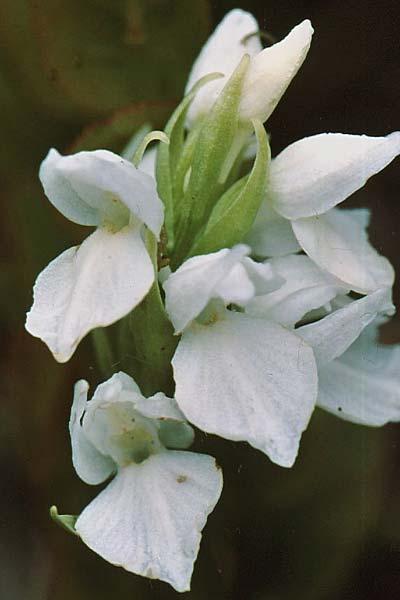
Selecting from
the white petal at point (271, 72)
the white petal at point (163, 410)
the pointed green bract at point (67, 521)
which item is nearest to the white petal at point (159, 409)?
the white petal at point (163, 410)

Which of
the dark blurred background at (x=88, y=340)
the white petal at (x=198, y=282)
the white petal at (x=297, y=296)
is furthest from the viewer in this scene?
the dark blurred background at (x=88, y=340)

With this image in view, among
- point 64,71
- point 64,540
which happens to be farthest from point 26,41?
point 64,540

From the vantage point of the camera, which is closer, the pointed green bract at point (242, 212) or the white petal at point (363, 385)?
the pointed green bract at point (242, 212)

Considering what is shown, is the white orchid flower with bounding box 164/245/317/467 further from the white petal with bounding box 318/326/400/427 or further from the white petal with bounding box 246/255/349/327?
the white petal with bounding box 318/326/400/427

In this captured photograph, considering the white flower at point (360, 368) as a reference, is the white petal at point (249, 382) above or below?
above

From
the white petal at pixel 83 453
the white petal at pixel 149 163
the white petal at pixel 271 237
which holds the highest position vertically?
the white petal at pixel 149 163

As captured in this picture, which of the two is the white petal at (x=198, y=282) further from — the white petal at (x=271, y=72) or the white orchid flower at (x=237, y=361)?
the white petal at (x=271, y=72)

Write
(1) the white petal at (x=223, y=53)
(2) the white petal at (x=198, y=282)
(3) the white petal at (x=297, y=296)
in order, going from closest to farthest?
1. (2) the white petal at (x=198, y=282)
2. (3) the white petal at (x=297, y=296)
3. (1) the white petal at (x=223, y=53)

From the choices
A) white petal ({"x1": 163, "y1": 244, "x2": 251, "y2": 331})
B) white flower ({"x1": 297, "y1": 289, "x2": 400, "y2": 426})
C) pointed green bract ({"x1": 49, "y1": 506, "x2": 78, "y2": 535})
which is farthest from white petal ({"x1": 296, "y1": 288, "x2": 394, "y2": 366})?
pointed green bract ({"x1": 49, "y1": 506, "x2": 78, "y2": 535})
